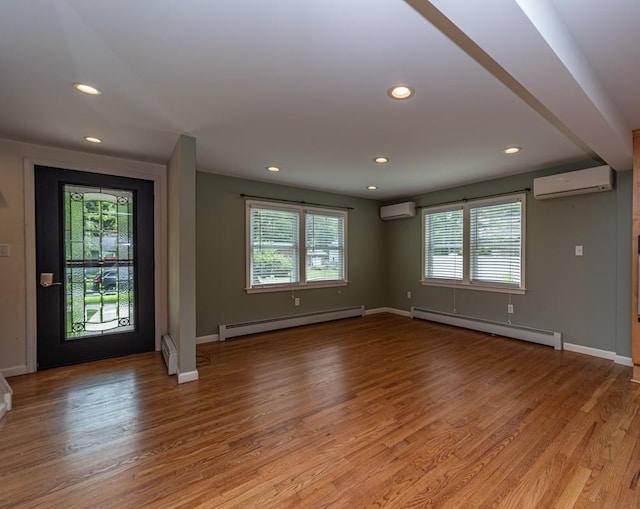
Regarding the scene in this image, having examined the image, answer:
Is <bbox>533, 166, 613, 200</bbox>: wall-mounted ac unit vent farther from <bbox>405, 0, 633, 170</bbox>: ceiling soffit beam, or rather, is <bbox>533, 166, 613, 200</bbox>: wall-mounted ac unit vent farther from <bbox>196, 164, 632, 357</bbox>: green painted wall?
<bbox>405, 0, 633, 170</bbox>: ceiling soffit beam

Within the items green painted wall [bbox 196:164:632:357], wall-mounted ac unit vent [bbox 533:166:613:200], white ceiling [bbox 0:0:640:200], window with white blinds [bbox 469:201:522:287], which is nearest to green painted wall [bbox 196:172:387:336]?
green painted wall [bbox 196:164:632:357]

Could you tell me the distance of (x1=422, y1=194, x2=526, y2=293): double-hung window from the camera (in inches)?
173

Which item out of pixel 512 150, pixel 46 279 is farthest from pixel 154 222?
pixel 512 150

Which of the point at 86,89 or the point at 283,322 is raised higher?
the point at 86,89

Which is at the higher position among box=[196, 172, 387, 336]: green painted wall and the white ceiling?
the white ceiling

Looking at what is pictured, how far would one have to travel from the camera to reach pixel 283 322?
492cm

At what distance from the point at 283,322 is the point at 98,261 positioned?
261cm

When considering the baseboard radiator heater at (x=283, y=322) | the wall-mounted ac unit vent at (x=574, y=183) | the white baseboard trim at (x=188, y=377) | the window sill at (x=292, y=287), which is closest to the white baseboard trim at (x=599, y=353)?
the wall-mounted ac unit vent at (x=574, y=183)

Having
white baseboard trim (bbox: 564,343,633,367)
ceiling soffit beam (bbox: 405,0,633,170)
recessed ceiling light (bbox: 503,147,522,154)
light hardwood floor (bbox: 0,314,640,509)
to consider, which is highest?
recessed ceiling light (bbox: 503,147,522,154)

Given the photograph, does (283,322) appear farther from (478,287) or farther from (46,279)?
(478,287)

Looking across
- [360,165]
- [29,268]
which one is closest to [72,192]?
[29,268]

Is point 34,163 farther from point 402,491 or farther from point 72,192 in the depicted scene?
point 402,491

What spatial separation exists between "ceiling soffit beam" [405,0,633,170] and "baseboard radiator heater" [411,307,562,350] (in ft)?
8.77

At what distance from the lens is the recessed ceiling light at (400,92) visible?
2068mm
